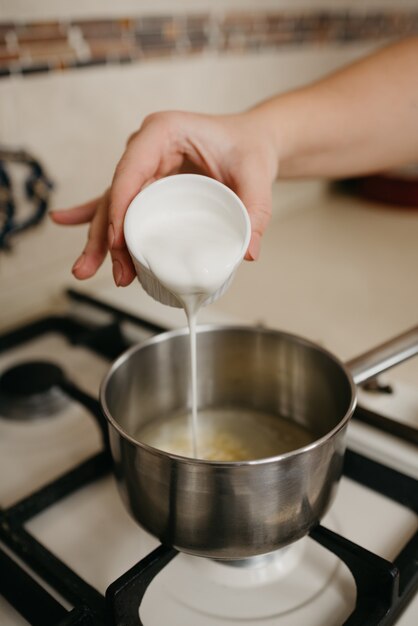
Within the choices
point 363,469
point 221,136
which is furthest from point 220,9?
point 363,469

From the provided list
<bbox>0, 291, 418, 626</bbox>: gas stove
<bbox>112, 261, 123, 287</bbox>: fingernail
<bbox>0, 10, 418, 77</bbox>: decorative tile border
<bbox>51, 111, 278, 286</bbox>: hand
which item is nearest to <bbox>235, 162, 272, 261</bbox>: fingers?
<bbox>51, 111, 278, 286</bbox>: hand

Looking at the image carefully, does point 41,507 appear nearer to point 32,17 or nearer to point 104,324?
point 104,324

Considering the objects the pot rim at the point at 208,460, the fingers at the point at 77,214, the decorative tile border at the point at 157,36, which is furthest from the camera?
the decorative tile border at the point at 157,36

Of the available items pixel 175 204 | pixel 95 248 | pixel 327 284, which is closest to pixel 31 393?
pixel 95 248

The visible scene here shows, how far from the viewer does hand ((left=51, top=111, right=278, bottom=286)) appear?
0.54 metres

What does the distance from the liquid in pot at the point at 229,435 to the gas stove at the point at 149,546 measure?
0.17ft

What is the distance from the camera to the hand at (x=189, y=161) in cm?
54

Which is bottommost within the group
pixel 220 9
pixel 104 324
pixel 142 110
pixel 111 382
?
pixel 104 324

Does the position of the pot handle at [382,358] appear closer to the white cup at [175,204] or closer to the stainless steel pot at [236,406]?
the stainless steel pot at [236,406]

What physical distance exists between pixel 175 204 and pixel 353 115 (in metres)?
0.33

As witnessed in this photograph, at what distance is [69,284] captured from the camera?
92cm

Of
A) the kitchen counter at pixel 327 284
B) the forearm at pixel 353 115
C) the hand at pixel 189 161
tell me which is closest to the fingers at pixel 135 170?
the hand at pixel 189 161

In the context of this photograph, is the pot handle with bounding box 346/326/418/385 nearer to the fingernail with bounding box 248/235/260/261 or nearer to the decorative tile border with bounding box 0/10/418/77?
the fingernail with bounding box 248/235/260/261

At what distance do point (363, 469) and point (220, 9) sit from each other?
2.49ft
